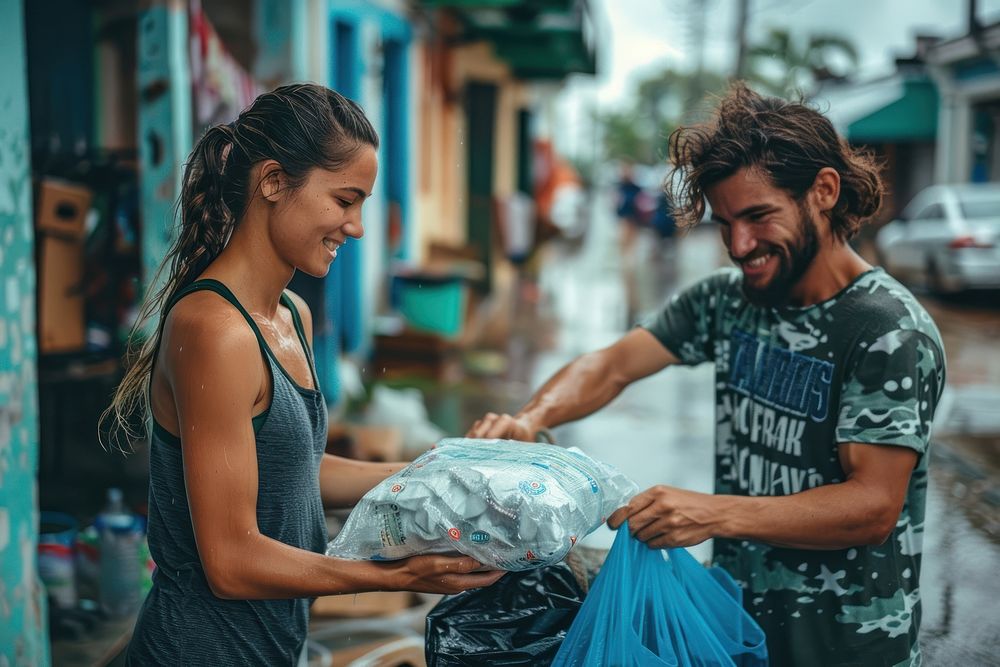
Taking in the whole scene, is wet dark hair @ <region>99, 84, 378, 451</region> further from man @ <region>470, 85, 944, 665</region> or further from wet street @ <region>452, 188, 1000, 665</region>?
wet street @ <region>452, 188, 1000, 665</region>

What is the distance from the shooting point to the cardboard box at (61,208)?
5.39 meters

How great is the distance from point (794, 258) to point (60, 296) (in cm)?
460

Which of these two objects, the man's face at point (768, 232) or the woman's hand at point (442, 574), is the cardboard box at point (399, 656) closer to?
the woman's hand at point (442, 574)

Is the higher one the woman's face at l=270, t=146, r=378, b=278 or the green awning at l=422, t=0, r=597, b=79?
the green awning at l=422, t=0, r=597, b=79

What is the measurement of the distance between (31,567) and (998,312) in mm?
14493

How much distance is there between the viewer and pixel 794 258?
7.49 ft

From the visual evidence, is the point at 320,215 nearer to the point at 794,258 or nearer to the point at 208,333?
the point at 208,333

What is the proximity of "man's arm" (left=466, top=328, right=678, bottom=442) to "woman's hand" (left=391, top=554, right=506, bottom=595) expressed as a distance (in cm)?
87

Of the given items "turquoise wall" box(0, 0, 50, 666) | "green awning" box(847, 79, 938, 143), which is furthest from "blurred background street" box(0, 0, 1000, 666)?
"green awning" box(847, 79, 938, 143)

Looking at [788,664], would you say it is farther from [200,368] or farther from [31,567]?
[31,567]

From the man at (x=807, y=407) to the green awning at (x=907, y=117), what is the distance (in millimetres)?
27760

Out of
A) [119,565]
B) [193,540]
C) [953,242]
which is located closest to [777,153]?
[193,540]

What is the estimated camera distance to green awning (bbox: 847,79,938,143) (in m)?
28.2

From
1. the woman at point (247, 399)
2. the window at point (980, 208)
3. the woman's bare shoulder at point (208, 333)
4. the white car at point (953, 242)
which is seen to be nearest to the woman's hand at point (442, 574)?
the woman at point (247, 399)
